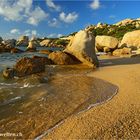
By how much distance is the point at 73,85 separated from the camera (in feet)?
29.9

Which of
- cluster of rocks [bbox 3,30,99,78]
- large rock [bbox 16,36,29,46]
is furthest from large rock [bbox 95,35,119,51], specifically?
large rock [bbox 16,36,29,46]

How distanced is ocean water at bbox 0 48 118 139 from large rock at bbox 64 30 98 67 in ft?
19.3

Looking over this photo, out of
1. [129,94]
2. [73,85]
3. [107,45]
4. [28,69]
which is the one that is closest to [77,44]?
[28,69]

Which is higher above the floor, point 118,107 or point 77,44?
point 77,44

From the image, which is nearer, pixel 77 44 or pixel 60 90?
pixel 60 90

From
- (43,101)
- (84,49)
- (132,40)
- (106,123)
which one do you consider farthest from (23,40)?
(106,123)

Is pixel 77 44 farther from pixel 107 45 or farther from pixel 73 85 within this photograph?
pixel 107 45

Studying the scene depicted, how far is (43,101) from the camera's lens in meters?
7.03

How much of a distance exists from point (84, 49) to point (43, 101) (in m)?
9.61

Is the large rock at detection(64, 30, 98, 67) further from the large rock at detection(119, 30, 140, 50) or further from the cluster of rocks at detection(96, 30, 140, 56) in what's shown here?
the large rock at detection(119, 30, 140, 50)

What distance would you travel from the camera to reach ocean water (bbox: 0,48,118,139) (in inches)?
208

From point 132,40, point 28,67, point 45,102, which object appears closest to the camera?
point 45,102

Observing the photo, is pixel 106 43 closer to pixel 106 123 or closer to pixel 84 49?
pixel 84 49

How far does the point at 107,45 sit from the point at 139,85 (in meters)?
29.4
